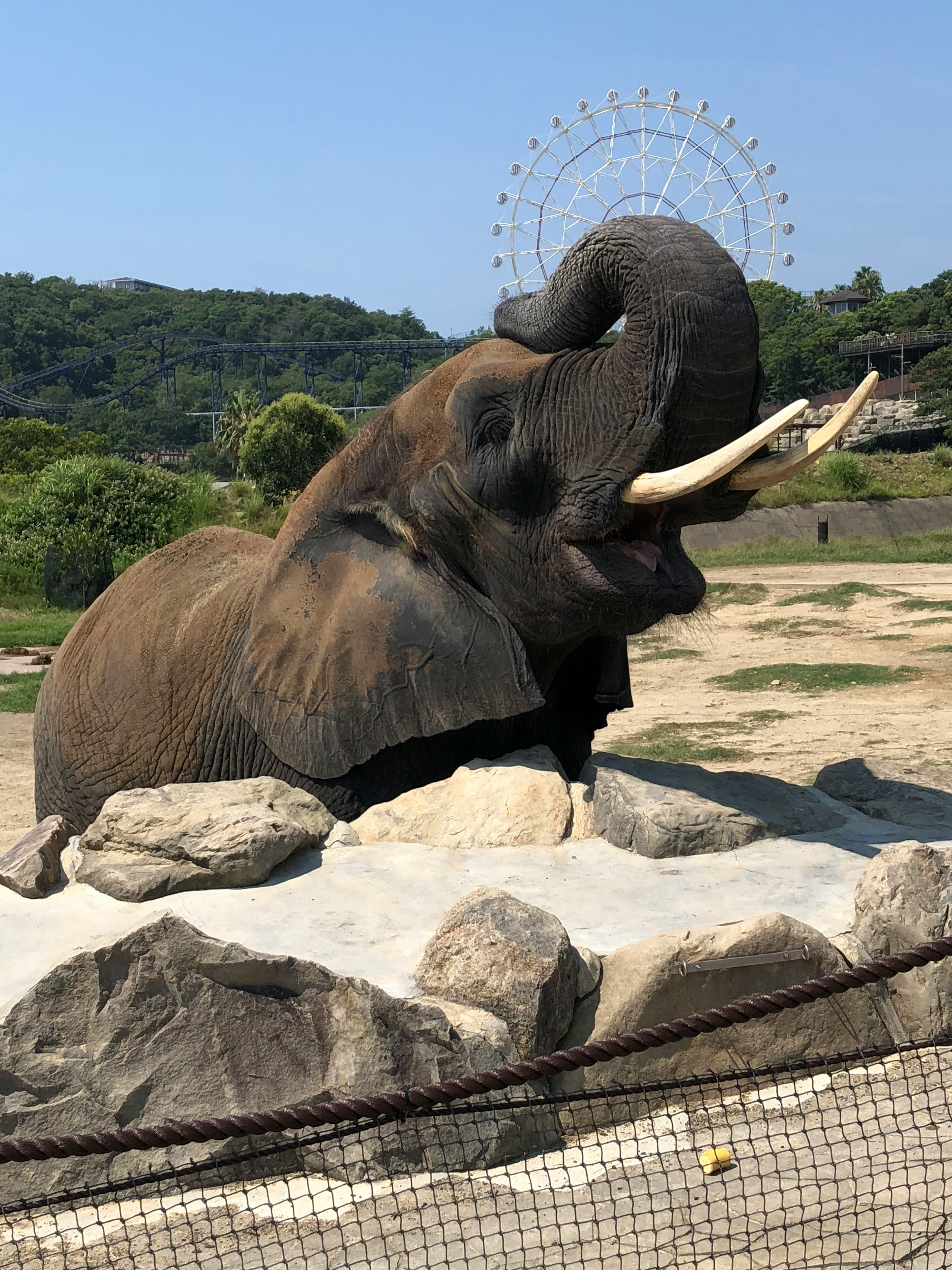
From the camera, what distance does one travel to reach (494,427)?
512 centimetres

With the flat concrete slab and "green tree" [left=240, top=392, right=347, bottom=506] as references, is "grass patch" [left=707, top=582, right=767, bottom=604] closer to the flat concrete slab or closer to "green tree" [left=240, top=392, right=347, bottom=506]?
the flat concrete slab

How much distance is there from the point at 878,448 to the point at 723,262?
4500 centimetres

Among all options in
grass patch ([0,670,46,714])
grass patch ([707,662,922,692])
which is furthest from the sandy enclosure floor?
grass patch ([0,670,46,714])

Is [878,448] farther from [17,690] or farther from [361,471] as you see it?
[361,471]

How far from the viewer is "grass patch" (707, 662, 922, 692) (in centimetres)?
1370

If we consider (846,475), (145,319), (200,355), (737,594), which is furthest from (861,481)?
(145,319)

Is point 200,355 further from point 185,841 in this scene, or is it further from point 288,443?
point 185,841

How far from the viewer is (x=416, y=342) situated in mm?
121188

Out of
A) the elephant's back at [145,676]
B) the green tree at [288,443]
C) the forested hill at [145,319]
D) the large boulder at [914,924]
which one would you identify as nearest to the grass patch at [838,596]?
the elephant's back at [145,676]

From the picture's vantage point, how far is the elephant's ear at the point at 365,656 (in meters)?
5.31

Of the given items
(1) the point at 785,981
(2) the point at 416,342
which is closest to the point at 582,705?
(1) the point at 785,981

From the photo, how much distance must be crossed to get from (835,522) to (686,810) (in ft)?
95.2

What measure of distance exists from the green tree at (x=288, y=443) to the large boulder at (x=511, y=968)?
41692mm

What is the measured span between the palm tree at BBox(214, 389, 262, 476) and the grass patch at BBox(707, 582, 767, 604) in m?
43.9
